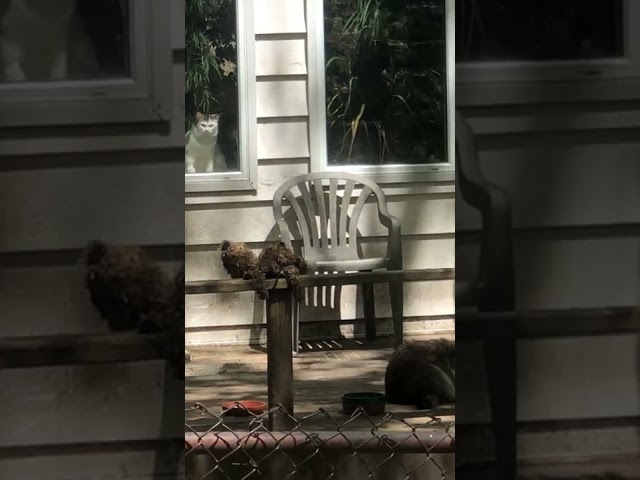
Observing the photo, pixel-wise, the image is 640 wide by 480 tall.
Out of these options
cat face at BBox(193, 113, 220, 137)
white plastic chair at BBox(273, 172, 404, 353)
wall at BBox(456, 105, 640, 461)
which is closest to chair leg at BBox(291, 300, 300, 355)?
white plastic chair at BBox(273, 172, 404, 353)

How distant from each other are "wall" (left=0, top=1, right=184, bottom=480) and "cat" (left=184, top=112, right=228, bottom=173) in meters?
0.51

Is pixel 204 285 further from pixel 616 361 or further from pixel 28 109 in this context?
pixel 616 361

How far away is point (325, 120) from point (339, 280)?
13.5 inches

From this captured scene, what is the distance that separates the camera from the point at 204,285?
1479mm

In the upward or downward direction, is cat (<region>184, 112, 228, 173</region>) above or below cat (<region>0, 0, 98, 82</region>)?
below

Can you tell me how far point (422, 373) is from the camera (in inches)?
53.2

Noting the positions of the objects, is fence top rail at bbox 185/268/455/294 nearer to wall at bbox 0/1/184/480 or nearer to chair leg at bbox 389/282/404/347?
chair leg at bbox 389/282/404/347

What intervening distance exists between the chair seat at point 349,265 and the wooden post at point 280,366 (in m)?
0.08

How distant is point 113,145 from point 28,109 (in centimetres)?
10

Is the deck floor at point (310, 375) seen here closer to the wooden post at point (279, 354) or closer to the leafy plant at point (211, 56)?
the wooden post at point (279, 354)

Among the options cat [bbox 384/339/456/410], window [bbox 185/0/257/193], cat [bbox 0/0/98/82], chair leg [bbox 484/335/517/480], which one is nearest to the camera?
cat [bbox 0/0/98/82]

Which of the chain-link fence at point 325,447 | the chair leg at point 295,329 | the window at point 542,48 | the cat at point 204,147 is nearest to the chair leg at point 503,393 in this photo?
the window at point 542,48

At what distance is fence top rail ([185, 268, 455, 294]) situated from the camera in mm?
1422

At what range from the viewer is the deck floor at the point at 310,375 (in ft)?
4.64
